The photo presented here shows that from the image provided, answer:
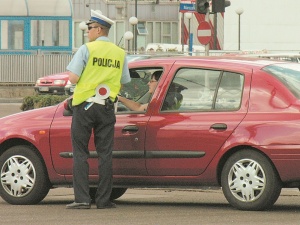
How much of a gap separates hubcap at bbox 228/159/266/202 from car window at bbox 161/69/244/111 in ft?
1.86

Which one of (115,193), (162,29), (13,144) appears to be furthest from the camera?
(162,29)

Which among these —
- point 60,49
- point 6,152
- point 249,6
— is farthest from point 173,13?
point 6,152

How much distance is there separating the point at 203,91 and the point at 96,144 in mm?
1045

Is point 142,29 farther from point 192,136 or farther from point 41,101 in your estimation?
point 192,136

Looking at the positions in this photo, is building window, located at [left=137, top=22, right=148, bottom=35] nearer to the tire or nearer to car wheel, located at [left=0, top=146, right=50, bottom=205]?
the tire

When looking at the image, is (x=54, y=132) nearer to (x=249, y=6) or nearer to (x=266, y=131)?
(x=266, y=131)

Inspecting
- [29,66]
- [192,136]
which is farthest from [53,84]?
[192,136]

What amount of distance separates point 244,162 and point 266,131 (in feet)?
1.07

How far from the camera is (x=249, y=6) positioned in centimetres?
7544

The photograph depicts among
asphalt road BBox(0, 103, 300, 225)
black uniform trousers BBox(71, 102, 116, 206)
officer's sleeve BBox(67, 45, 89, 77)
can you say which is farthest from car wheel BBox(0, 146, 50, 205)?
officer's sleeve BBox(67, 45, 89, 77)

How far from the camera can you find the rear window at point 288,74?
35.9ft

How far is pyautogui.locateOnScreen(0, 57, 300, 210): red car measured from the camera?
10594 millimetres

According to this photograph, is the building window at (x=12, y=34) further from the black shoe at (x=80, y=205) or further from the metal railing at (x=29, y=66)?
the black shoe at (x=80, y=205)

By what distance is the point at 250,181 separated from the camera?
1062cm
